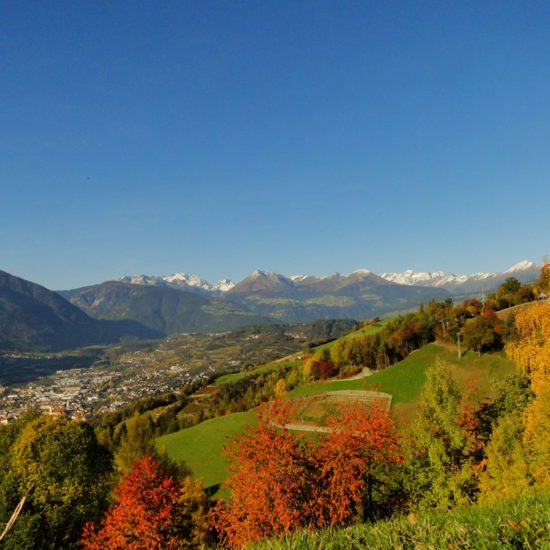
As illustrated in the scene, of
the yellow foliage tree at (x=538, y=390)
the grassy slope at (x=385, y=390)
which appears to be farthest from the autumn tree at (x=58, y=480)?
the yellow foliage tree at (x=538, y=390)

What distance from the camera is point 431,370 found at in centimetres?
3672

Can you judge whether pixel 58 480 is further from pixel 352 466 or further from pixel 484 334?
pixel 484 334

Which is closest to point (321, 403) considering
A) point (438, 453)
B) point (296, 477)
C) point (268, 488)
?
point (438, 453)

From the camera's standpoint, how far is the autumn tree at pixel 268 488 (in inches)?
883

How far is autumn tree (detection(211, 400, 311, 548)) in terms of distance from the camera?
22.4 m

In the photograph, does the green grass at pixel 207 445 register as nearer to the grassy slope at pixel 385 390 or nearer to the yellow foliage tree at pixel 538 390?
the grassy slope at pixel 385 390

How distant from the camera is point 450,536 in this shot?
5.79m

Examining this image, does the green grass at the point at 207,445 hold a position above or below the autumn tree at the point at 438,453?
below

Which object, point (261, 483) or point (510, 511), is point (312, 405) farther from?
point (510, 511)

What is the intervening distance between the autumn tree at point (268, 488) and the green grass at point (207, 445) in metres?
45.2

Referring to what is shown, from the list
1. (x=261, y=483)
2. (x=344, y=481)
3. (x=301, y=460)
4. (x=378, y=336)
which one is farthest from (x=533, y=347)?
(x=378, y=336)

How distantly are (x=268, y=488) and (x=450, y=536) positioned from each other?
19349 mm

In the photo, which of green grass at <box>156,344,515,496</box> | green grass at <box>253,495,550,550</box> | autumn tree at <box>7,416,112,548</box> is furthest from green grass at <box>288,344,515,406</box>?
green grass at <box>253,495,550,550</box>

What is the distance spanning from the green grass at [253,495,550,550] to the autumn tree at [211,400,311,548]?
17.5m
